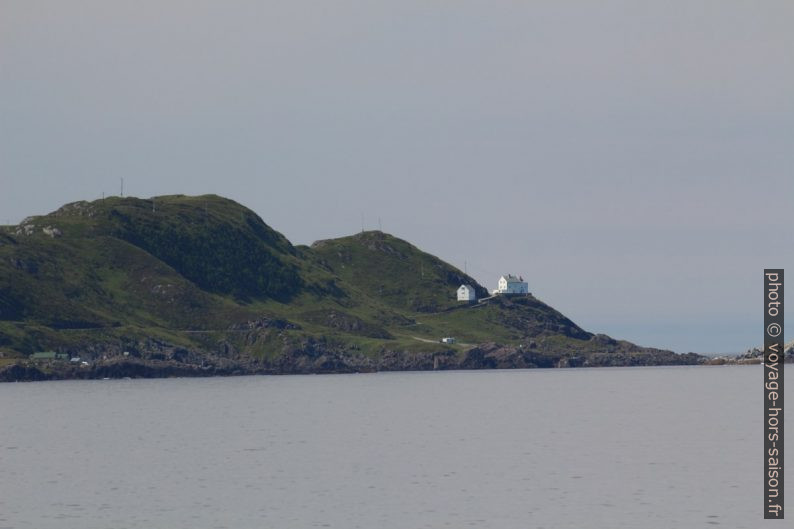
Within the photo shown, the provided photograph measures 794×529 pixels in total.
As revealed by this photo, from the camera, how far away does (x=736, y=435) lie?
118125mm

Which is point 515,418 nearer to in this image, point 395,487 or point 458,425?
point 458,425

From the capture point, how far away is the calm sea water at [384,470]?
66.4m

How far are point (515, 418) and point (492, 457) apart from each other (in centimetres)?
4931

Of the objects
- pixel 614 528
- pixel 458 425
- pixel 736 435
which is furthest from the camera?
pixel 458 425

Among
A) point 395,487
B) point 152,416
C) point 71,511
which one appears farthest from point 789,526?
point 152,416

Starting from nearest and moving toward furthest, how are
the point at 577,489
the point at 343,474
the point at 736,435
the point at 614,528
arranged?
1. the point at 614,528
2. the point at 577,489
3. the point at 343,474
4. the point at 736,435

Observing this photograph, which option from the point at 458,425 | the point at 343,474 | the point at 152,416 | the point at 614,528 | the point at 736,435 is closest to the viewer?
the point at 614,528

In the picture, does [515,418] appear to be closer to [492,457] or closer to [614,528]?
[492,457]

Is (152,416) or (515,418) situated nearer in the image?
(515,418)

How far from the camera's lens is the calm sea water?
66.4 meters

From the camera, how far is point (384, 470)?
88.1m

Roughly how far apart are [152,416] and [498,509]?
9632 cm

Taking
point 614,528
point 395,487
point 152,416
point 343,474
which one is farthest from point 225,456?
point 152,416

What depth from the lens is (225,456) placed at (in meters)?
99.9
